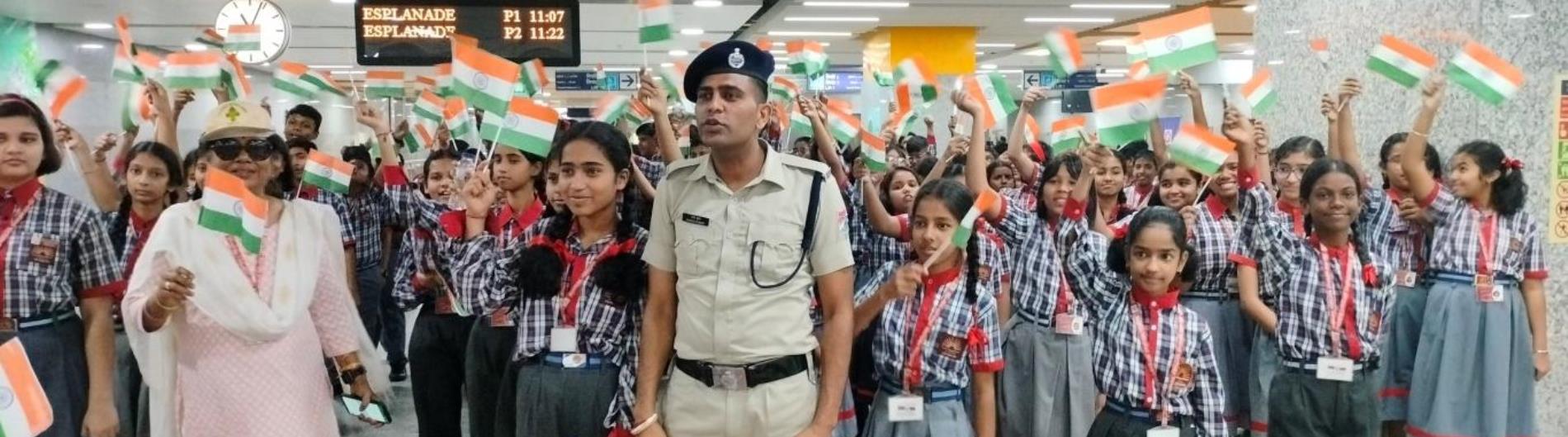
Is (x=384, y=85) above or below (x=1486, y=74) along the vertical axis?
above

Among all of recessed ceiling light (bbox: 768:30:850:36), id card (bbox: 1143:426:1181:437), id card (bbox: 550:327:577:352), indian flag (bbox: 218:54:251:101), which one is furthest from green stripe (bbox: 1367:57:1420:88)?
recessed ceiling light (bbox: 768:30:850:36)

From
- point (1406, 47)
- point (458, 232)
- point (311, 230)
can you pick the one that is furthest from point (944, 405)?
point (1406, 47)

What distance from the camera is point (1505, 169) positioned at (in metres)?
4.41

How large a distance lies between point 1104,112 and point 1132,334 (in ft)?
2.48

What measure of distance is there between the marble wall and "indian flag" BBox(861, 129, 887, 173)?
276 cm

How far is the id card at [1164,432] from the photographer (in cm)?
300

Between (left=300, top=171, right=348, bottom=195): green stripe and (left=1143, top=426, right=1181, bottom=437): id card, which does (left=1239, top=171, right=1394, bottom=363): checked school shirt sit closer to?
(left=1143, top=426, right=1181, bottom=437): id card

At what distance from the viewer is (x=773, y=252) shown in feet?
8.29

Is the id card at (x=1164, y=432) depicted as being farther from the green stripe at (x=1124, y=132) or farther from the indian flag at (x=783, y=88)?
the indian flag at (x=783, y=88)

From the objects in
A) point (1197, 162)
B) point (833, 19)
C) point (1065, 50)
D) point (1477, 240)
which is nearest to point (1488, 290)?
point (1477, 240)

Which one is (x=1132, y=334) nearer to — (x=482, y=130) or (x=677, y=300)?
(x=677, y=300)

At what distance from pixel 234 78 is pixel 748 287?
2.55 metres

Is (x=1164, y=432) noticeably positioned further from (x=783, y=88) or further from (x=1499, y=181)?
(x=783, y=88)

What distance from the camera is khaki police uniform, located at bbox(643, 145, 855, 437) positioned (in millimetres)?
2521
